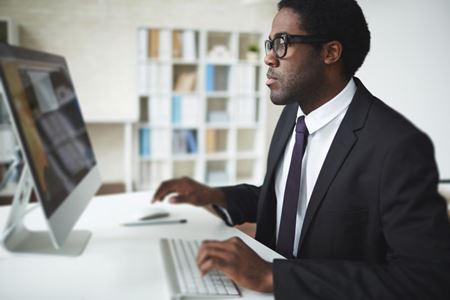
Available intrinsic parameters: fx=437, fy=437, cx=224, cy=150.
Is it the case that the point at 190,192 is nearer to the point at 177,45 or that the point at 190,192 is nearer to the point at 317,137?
the point at 317,137

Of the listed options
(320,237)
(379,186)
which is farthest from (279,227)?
(379,186)

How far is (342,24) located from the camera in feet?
2.38

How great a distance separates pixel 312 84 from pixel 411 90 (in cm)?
17

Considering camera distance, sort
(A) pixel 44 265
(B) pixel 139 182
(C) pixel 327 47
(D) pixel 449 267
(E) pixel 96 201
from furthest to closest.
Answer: (B) pixel 139 182, (E) pixel 96 201, (A) pixel 44 265, (C) pixel 327 47, (D) pixel 449 267

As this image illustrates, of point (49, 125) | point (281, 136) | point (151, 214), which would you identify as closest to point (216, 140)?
point (151, 214)

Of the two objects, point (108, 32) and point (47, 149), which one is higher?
point (108, 32)

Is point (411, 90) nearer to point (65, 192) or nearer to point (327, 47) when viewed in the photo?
point (327, 47)

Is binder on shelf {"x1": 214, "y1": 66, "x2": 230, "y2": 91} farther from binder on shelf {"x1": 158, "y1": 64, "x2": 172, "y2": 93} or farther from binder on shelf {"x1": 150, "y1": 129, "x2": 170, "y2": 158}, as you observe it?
binder on shelf {"x1": 150, "y1": 129, "x2": 170, "y2": 158}

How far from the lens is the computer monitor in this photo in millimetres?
752

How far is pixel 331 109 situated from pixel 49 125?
56 centimetres

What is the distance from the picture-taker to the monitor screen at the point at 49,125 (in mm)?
759

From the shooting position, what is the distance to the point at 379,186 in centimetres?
68

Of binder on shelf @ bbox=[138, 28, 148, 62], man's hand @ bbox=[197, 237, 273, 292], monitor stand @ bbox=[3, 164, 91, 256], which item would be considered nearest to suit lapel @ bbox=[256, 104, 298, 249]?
man's hand @ bbox=[197, 237, 273, 292]

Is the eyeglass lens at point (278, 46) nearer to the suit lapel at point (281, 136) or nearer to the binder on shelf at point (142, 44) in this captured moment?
the suit lapel at point (281, 136)
